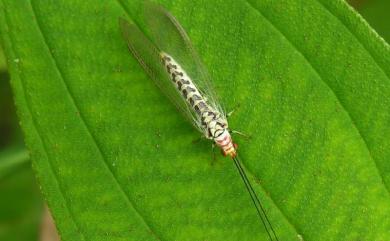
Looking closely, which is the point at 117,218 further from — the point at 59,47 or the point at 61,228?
the point at 59,47

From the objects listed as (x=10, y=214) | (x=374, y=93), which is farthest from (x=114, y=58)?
(x=10, y=214)

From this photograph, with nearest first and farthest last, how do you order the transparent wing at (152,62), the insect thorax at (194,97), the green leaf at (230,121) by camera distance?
the green leaf at (230,121) < the transparent wing at (152,62) < the insect thorax at (194,97)

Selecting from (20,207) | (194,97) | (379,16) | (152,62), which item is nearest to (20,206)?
(20,207)

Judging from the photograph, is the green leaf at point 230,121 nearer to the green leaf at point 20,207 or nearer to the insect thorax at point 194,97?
the insect thorax at point 194,97

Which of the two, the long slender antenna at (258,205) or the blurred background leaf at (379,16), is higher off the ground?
the blurred background leaf at (379,16)

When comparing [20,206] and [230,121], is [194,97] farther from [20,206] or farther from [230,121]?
[20,206]

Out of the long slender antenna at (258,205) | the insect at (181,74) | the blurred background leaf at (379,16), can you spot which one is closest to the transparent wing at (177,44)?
the insect at (181,74)
